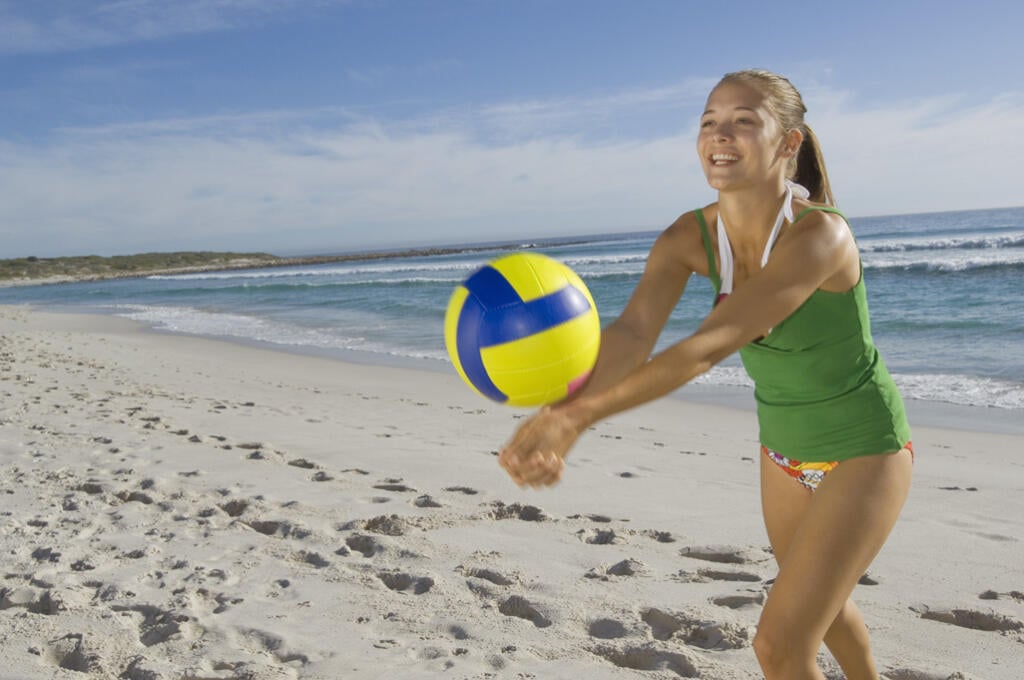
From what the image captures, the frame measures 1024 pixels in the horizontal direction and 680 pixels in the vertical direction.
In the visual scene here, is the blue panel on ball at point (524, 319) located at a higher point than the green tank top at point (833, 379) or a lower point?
higher

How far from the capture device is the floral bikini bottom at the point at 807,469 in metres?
2.24

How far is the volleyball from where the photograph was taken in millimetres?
2154

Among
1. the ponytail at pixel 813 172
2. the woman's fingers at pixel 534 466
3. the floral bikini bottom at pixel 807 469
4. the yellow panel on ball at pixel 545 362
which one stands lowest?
→ the floral bikini bottom at pixel 807 469

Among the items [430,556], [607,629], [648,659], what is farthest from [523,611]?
[430,556]

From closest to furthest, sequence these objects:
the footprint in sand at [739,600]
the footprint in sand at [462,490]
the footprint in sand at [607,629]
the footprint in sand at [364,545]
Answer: the footprint in sand at [607,629] → the footprint in sand at [739,600] → the footprint in sand at [364,545] → the footprint in sand at [462,490]

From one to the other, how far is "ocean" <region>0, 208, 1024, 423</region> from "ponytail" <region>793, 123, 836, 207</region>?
0.90 m

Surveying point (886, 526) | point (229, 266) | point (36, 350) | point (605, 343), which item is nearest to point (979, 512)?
point (886, 526)

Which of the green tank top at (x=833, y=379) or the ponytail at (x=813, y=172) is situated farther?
the ponytail at (x=813, y=172)

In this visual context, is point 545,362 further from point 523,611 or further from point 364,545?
point 364,545

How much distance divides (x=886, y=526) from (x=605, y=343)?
813 mm

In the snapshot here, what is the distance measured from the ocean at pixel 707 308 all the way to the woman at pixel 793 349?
67 cm

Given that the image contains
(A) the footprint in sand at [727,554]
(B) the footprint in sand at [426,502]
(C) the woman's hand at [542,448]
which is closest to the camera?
(C) the woman's hand at [542,448]

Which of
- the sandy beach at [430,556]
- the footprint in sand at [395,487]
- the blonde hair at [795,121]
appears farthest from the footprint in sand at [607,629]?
the footprint in sand at [395,487]

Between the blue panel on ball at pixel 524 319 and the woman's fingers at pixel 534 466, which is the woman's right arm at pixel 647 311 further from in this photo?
the woman's fingers at pixel 534 466
